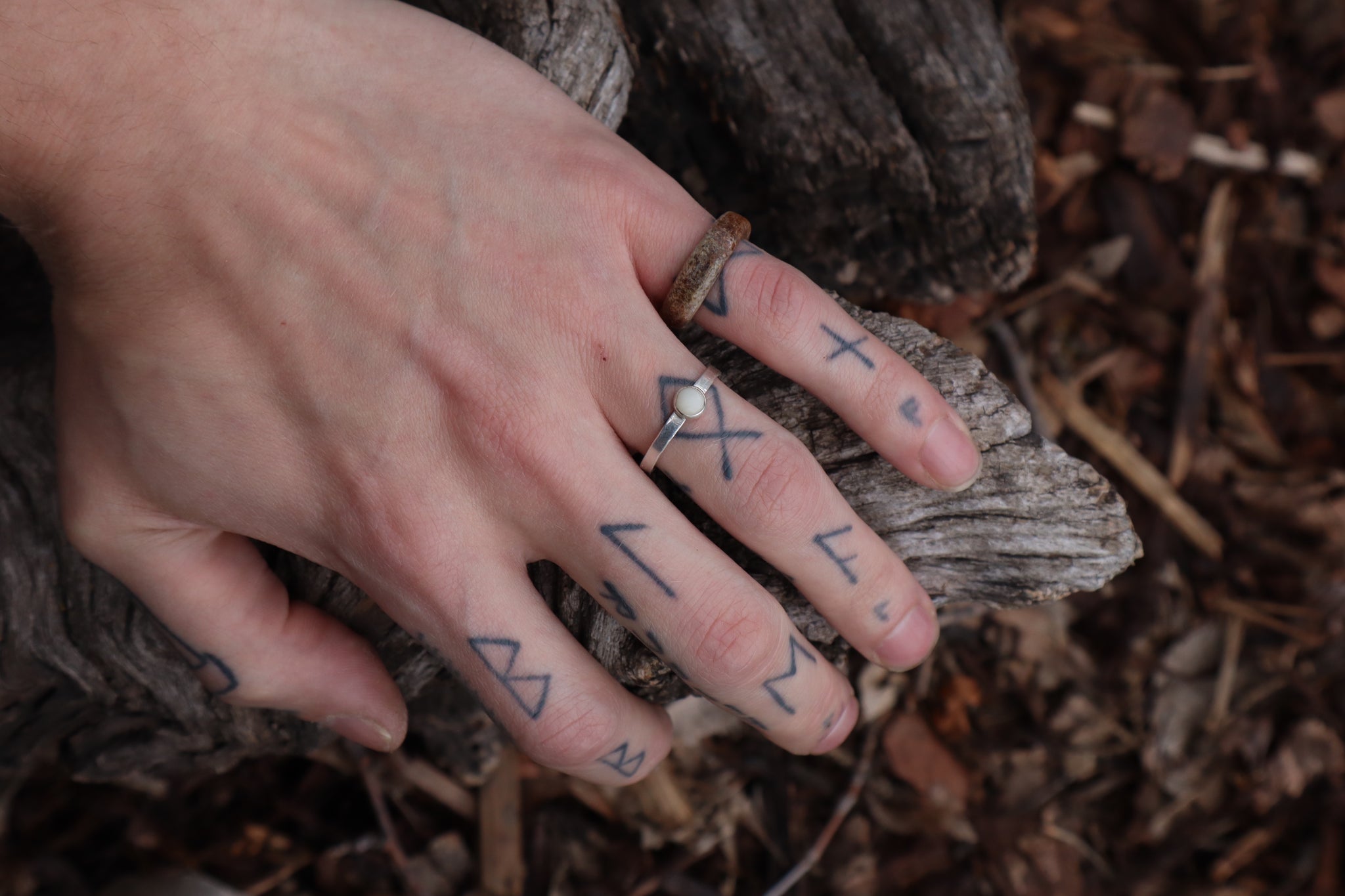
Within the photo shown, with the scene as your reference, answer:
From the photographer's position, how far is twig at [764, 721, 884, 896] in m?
2.38

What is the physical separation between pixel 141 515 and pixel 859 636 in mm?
1280

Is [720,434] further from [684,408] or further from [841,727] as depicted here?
[841,727]

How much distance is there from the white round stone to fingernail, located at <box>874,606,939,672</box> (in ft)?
1.68

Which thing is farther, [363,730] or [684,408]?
[363,730]

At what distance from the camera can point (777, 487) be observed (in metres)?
1.45

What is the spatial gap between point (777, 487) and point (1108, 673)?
64.0 inches

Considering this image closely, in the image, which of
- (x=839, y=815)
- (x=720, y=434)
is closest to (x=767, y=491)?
(x=720, y=434)

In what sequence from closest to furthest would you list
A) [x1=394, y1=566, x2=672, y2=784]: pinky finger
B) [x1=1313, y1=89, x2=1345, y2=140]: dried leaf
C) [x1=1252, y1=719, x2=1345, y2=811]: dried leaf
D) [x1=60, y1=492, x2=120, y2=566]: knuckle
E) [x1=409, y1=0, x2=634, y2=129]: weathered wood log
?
[x1=394, y1=566, x2=672, y2=784]: pinky finger → [x1=60, y1=492, x2=120, y2=566]: knuckle → [x1=409, y1=0, x2=634, y2=129]: weathered wood log → [x1=1252, y1=719, x2=1345, y2=811]: dried leaf → [x1=1313, y1=89, x2=1345, y2=140]: dried leaf

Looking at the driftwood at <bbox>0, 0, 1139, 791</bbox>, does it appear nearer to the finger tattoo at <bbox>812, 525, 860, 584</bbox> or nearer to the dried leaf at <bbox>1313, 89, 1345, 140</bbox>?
the finger tattoo at <bbox>812, 525, 860, 584</bbox>

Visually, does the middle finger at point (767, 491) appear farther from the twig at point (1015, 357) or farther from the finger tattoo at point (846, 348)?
the twig at point (1015, 357)

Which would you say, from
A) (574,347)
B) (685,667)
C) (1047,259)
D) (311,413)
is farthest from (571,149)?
(1047,259)

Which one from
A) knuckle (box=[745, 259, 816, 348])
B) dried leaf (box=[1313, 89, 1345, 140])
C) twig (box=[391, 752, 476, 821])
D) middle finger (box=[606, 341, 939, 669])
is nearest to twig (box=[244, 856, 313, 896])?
twig (box=[391, 752, 476, 821])

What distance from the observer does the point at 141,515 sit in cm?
163

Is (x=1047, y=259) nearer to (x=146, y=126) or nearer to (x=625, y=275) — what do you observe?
(x=625, y=275)
